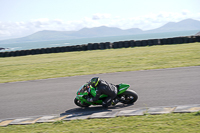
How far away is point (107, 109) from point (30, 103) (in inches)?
120

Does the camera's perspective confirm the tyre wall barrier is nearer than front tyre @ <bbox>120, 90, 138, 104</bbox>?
No

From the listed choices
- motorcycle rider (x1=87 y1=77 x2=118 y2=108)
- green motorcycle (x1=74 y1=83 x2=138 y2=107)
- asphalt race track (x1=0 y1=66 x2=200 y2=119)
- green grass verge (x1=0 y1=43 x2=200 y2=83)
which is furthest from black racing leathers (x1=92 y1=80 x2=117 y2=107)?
green grass verge (x1=0 y1=43 x2=200 y2=83)

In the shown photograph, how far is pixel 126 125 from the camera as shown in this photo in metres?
5.82

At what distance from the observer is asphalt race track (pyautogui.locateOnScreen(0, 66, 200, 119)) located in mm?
7945

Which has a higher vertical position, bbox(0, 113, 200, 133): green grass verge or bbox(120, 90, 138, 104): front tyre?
bbox(120, 90, 138, 104): front tyre

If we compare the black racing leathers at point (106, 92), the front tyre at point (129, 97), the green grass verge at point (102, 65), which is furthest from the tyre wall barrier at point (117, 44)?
the black racing leathers at point (106, 92)

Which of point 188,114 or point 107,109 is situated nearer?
point 188,114

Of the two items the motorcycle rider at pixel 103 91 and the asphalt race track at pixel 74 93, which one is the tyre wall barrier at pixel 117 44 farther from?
the motorcycle rider at pixel 103 91

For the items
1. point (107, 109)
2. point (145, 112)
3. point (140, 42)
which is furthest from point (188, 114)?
point (140, 42)

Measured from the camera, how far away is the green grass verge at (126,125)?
5326mm

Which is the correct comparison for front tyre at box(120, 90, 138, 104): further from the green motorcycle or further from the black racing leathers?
the black racing leathers

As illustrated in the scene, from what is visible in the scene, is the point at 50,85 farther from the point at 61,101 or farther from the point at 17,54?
the point at 17,54

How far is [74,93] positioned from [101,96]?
227 centimetres

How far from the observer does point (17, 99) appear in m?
10.1
